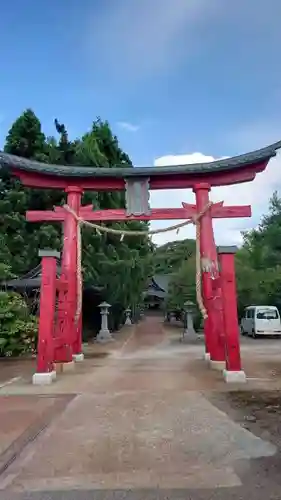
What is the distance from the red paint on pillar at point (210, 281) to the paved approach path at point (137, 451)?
3.00m

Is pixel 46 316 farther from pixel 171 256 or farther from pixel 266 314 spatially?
pixel 171 256

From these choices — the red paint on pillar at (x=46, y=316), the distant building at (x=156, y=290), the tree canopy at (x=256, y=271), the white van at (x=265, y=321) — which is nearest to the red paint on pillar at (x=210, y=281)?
the red paint on pillar at (x=46, y=316)

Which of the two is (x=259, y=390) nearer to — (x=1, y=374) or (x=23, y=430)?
(x=23, y=430)

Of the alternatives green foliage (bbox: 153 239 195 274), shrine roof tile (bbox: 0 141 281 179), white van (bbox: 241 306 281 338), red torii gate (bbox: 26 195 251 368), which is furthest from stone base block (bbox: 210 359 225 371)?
green foliage (bbox: 153 239 195 274)

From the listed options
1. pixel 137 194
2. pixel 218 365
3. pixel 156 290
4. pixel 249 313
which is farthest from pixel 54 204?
pixel 156 290

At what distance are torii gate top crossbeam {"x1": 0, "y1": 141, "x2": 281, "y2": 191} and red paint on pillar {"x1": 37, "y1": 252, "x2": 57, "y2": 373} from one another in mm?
3474

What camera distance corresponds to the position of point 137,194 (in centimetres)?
1216

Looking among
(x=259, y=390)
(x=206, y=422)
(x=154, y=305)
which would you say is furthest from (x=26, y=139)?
(x=154, y=305)

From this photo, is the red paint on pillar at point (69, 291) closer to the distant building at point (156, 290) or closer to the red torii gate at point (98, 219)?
the red torii gate at point (98, 219)

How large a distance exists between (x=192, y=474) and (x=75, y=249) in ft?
28.7

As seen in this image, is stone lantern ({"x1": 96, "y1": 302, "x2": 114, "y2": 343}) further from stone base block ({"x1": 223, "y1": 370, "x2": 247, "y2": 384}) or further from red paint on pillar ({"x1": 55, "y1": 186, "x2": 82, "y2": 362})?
stone base block ({"x1": 223, "y1": 370, "x2": 247, "y2": 384})

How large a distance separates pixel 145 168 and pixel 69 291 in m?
3.84

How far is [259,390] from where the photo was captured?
815 cm

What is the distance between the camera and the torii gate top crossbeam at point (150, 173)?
12102 mm
